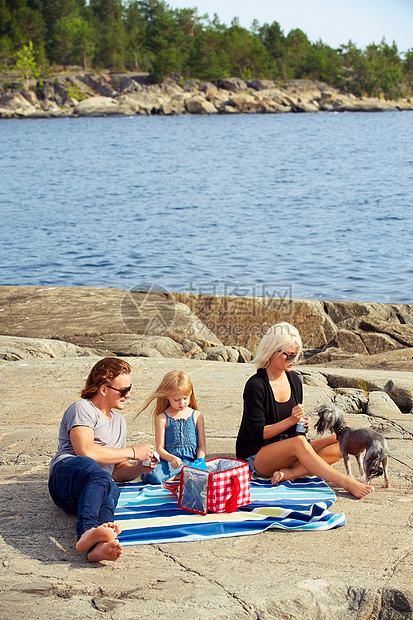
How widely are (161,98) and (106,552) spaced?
96.2 m

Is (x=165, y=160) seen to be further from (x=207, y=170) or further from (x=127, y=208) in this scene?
(x=127, y=208)

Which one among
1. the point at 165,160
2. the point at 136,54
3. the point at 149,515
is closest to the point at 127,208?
the point at 165,160

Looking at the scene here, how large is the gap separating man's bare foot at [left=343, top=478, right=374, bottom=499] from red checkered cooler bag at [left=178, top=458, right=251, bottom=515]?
0.72 m

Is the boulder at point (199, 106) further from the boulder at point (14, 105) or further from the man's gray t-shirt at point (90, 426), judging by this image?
the man's gray t-shirt at point (90, 426)

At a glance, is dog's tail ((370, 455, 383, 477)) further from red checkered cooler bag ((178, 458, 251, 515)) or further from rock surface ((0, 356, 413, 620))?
red checkered cooler bag ((178, 458, 251, 515))

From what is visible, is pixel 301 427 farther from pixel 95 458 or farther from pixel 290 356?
pixel 95 458

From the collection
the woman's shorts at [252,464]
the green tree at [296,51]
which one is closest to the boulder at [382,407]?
the woman's shorts at [252,464]

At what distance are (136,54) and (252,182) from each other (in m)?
89.3

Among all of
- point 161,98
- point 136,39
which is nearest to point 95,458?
point 161,98

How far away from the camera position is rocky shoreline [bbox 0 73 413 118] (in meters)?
89.3

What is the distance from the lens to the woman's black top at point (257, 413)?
4.34 m


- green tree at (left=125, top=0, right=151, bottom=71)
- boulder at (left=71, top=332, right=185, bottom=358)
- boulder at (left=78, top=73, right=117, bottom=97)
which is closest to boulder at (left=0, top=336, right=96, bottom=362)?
boulder at (left=71, top=332, right=185, bottom=358)

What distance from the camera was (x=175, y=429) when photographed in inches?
174

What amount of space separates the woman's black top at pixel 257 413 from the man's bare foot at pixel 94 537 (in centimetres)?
141
